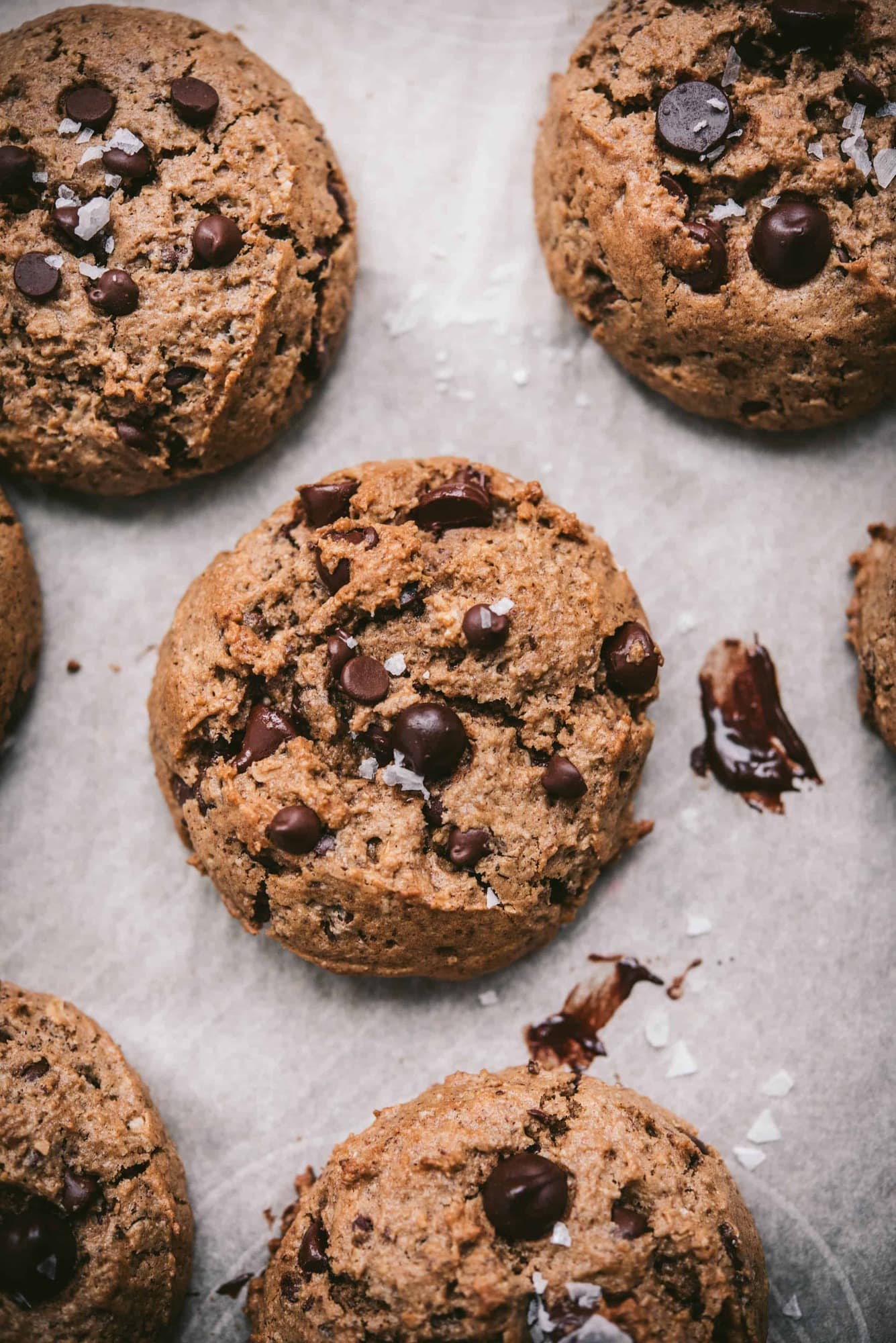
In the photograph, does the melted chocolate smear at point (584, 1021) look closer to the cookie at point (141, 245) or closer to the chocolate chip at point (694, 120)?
the cookie at point (141, 245)

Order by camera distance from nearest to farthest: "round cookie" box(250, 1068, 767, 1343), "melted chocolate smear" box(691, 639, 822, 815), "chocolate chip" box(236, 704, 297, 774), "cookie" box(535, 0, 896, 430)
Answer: "round cookie" box(250, 1068, 767, 1343) < "chocolate chip" box(236, 704, 297, 774) < "cookie" box(535, 0, 896, 430) < "melted chocolate smear" box(691, 639, 822, 815)

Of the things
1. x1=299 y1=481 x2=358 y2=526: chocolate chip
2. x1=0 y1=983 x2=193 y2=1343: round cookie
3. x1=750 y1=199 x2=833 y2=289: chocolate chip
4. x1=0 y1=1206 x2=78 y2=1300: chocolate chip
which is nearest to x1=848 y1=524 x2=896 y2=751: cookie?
x1=750 y1=199 x2=833 y2=289: chocolate chip

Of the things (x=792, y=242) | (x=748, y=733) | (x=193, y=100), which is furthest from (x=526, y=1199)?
(x=193, y=100)

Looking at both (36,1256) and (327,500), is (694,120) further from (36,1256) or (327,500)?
(36,1256)

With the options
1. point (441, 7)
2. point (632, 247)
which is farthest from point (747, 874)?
point (441, 7)

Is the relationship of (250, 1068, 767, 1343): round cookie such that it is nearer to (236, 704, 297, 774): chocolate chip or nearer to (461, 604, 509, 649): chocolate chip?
(236, 704, 297, 774): chocolate chip
